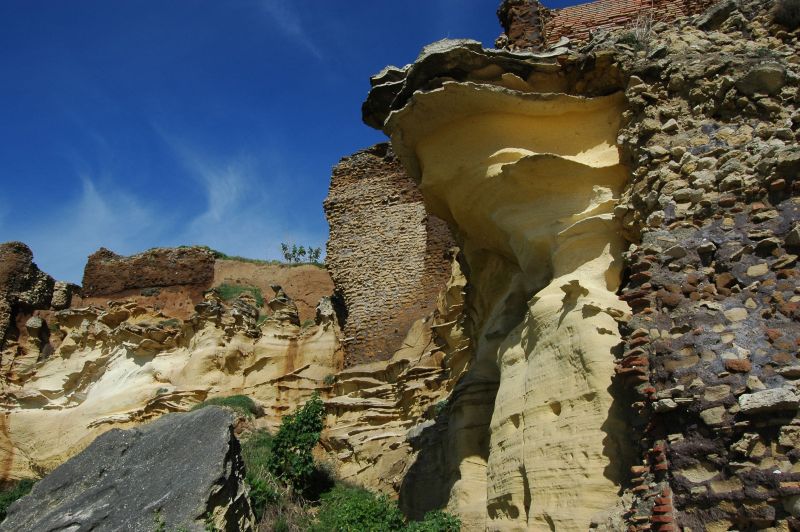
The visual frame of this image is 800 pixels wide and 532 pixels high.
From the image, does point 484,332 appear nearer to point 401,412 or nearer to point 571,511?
point 571,511

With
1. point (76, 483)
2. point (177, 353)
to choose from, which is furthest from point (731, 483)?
point (177, 353)

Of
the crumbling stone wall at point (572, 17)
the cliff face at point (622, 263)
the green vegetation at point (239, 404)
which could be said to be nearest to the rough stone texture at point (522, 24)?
the crumbling stone wall at point (572, 17)

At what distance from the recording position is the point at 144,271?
24.9 meters

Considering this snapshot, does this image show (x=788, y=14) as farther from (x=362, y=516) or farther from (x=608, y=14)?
(x=362, y=516)

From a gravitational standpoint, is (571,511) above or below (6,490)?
below

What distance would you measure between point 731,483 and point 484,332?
4.37 meters

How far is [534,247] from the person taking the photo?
24.9ft

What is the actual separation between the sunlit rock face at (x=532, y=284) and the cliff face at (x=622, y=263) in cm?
2

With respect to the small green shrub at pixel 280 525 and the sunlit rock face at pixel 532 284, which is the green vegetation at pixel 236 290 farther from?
the sunlit rock face at pixel 532 284

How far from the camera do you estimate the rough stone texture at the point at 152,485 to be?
8172 millimetres

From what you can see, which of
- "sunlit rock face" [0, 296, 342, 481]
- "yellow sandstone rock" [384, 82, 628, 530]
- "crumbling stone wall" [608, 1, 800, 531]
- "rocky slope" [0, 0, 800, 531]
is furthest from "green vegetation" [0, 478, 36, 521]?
"crumbling stone wall" [608, 1, 800, 531]

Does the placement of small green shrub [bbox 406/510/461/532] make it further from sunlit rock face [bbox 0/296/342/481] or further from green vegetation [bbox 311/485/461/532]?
sunlit rock face [bbox 0/296/342/481]

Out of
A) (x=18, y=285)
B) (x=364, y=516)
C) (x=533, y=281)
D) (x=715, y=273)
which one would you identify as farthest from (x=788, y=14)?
(x=18, y=285)

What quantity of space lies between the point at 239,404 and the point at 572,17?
10.1 meters
